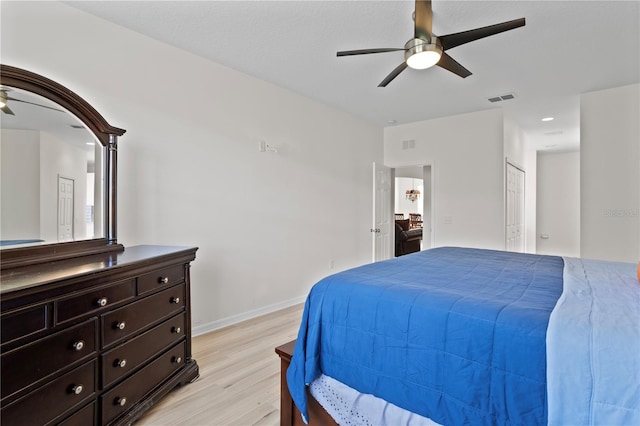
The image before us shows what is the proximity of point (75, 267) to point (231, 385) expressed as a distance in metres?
1.28

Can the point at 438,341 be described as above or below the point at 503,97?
below

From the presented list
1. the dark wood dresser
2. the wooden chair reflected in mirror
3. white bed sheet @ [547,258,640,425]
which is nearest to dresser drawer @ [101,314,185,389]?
the dark wood dresser

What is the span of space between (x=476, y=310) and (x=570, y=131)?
20.6ft

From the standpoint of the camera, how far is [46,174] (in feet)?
6.41

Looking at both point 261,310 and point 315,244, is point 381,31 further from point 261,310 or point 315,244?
point 261,310

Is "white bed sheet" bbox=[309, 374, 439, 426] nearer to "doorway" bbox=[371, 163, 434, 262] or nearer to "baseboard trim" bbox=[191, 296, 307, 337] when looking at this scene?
"baseboard trim" bbox=[191, 296, 307, 337]

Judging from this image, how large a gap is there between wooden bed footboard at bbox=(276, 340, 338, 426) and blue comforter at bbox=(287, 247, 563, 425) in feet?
0.30

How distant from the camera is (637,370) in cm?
92

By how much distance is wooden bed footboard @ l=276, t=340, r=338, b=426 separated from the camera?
5.29ft

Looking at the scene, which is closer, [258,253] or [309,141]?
[258,253]

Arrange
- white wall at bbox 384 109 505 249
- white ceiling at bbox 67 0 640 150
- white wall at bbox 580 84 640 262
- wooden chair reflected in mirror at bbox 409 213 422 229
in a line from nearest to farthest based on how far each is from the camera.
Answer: white ceiling at bbox 67 0 640 150, white wall at bbox 580 84 640 262, white wall at bbox 384 109 505 249, wooden chair reflected in mirror at bbox 409 213 422 229

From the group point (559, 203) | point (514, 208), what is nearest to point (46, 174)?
point (514, 208)

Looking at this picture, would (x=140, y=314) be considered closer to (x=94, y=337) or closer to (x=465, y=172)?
(x=94, y=337)

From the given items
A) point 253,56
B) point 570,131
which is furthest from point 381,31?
point 570,131
